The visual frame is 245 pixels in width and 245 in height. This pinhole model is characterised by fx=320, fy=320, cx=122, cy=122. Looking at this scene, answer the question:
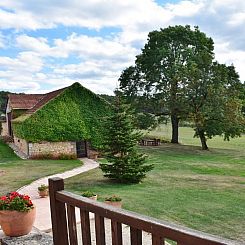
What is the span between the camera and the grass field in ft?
28.8

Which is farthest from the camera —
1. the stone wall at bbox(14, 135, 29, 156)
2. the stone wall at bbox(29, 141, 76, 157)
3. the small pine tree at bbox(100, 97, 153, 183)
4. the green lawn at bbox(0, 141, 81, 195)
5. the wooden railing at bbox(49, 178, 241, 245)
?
the stone wall at bbox(14, 135, 29, 156)

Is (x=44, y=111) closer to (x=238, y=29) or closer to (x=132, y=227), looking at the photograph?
(x=238, y=29)

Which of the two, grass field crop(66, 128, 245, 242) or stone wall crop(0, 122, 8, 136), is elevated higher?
stone wall crop(0, 122, 8, 136)

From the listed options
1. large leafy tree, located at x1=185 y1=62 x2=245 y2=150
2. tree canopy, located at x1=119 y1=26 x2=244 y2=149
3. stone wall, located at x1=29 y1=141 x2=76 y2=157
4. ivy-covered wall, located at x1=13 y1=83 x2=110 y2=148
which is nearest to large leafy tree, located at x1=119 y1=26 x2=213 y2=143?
tree canopy, located at x1=119 y1=26 x2=244 y2=149

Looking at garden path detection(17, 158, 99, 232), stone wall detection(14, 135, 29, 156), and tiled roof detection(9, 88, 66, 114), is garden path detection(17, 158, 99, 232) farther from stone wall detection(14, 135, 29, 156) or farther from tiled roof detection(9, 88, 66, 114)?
tiled roof detection(9, 88, 66, 114)

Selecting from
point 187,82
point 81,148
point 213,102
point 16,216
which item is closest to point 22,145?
point 81,148

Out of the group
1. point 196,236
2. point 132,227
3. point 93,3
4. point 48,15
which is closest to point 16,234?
point 132,227

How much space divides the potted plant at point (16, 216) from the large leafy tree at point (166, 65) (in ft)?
79.4

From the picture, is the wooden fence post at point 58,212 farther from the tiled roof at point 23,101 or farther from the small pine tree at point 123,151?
the tiled roof at point 23,101

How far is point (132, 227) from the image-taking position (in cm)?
216

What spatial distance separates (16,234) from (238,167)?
18650 millimetres

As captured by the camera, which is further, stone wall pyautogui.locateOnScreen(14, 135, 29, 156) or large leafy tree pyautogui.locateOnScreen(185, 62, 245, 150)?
large leafy tree pyautogui.locateOnScreen(185, 62, 245, 150)

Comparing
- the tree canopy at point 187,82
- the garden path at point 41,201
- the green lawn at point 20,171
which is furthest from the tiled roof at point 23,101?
the garden path at point 41,201

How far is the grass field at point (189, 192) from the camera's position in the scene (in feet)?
28.8
